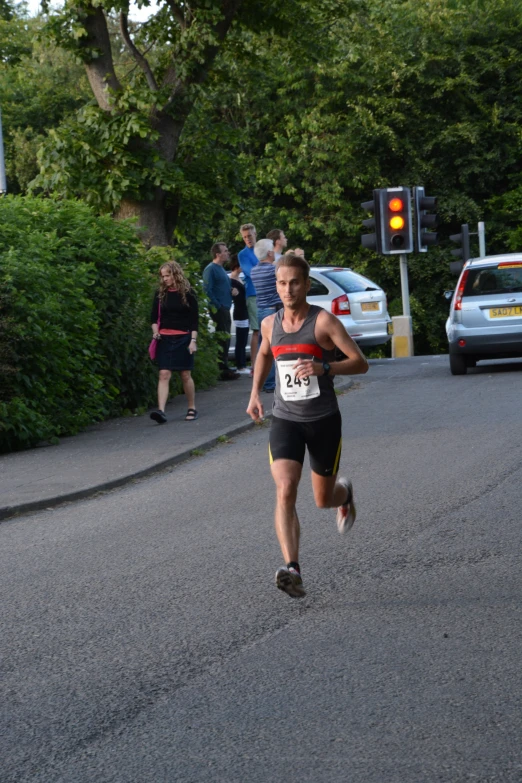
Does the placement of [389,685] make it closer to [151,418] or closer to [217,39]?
[151,418]

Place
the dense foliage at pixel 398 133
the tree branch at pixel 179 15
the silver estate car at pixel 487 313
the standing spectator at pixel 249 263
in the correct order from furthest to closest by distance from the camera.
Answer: the dense foliage at pixel 398 133 → the tree branch at pixel 179 15 → the silver estate car at pixel 487 313 → the standing spectator at pixel 249 263

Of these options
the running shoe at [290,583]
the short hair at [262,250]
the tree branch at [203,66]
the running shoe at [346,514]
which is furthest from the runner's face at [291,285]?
the tree branch at [203,66]

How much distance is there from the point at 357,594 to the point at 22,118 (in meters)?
43.7

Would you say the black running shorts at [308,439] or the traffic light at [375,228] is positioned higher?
the traffic light at [375,228]

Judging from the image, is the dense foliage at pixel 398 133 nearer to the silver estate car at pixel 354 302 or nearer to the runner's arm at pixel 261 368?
the silver estate car at pixel 354 302

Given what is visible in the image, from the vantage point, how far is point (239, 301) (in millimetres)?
20984

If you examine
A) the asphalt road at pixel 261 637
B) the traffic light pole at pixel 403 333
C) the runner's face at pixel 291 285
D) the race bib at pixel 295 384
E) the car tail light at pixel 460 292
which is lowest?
the traffic light pole at pixel 403 333

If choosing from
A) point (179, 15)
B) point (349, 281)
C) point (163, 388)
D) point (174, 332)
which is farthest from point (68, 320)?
point (349, 281)

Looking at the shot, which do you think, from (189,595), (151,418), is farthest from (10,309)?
(189,595)

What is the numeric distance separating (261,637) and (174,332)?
9280 mm

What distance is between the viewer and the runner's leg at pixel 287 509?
6.57 metres

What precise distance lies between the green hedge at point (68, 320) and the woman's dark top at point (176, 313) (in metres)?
0.74

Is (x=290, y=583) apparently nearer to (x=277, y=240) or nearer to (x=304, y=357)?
(x=304, y=357)

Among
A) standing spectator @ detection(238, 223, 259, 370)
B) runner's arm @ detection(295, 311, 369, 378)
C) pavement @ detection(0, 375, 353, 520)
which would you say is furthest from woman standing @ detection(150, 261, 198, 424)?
runner's arm @ detection(295, 311, 369, 378)
